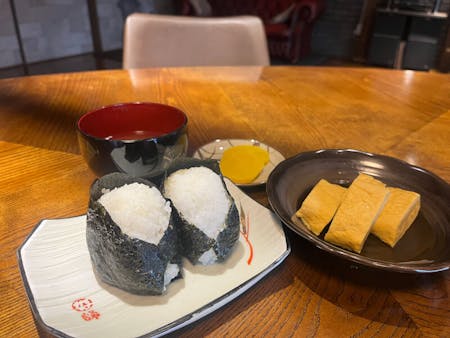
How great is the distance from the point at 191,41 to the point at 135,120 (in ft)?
2.63

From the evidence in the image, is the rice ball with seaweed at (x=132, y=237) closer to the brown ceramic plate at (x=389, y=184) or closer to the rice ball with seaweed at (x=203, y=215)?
the rice ball with seaweed at (x=203, y=215)

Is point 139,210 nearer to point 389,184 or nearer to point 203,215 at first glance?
point 203,215

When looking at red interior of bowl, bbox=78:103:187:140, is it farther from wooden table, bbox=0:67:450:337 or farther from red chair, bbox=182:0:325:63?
red chair, bbox=182:0:325:63

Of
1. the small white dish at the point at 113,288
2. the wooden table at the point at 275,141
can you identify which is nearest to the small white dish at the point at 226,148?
the wooden table at the point at 275,141

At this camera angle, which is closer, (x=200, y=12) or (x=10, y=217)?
(x=10, y=217)

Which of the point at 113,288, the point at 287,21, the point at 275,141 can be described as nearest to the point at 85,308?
the point at 113,288

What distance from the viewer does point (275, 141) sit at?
→ 2.70 feet

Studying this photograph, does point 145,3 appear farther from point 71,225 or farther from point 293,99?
point 71,225

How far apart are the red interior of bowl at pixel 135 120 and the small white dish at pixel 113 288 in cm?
21

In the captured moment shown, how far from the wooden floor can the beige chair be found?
262 cm

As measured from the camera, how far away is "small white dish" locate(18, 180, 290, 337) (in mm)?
383

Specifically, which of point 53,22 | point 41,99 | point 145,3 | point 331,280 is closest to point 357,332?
point 331,280

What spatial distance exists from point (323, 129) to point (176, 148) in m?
0.42

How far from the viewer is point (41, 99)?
1.00 meters
